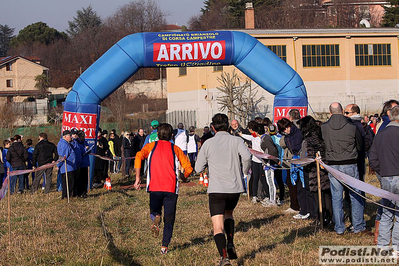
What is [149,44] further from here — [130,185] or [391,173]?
[391,173]

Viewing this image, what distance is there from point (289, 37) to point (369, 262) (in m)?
31.7

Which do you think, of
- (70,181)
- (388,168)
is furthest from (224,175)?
(70,181)

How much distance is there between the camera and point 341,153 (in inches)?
340

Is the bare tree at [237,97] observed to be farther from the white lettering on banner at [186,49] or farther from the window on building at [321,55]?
the white lettering on banner at [186,49]

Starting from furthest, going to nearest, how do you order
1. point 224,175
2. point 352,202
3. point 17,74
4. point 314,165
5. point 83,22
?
1. point 83,22
2. point 17,74
3. point 314,165
4. point 352,202
5. point 224,175

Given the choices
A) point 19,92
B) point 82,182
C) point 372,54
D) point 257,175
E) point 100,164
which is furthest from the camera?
point 19,92

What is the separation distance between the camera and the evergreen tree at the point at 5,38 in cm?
10856

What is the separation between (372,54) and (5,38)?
8770 centimetres

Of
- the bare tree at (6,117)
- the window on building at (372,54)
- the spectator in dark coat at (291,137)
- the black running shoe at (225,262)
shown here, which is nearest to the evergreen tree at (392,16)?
the window on building at (372,54)

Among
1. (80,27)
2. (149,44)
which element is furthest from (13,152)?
(80,27)

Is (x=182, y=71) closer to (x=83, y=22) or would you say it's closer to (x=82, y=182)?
(x=82, y=182)

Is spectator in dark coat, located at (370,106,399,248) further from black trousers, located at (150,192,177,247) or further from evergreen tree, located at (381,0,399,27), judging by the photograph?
evergreen tree, located at (381,0,399,27)

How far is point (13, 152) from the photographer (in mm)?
17016

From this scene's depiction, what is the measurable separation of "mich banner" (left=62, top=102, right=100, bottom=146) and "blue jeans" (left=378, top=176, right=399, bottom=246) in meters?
10.5
